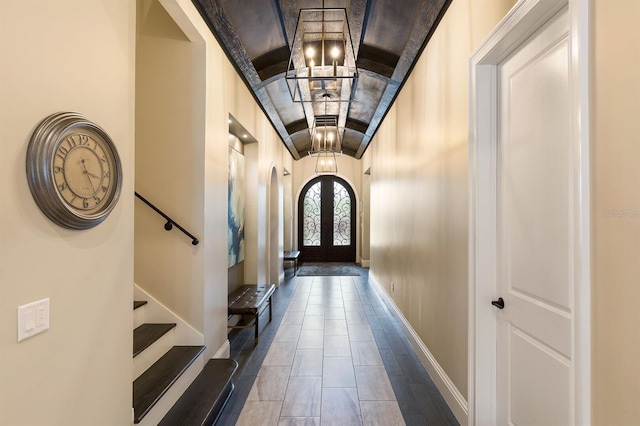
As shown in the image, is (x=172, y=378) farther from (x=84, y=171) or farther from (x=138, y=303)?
(x=84, y=171)

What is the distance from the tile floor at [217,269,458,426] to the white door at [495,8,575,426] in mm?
822

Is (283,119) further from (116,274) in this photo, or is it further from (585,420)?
(585,420)

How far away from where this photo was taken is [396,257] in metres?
4.61

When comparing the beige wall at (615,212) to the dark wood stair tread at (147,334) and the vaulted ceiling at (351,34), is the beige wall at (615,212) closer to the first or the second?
the vaulted ceiling at (351,34)

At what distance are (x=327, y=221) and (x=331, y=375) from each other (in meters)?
6.84

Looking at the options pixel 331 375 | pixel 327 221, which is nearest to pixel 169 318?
pixel 331 375

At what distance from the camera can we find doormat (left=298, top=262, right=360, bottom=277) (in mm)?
7926

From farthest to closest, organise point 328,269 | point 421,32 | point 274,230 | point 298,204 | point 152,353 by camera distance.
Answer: point 298,204 < point 328,269 < point 274,230 < point 421,32 < point 152,353

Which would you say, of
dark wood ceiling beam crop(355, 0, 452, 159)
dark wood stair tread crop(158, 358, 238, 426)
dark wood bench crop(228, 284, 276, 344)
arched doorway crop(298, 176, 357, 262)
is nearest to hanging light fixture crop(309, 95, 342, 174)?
arched doorway crop(298, 176, 357, 262)

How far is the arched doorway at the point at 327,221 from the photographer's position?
31.7 feet

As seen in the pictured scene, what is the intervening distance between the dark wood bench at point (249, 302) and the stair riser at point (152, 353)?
3.38 feet

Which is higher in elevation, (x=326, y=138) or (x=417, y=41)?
(x=326, y=138)

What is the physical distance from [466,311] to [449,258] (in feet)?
1.48

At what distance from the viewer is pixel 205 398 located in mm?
2252
